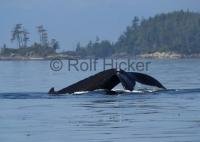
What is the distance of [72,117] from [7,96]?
10.6 meters

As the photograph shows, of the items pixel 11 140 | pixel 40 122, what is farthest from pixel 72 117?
pixel 11 140

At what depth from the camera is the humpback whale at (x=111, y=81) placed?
3366cm

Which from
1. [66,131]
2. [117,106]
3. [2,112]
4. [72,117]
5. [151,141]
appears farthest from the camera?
[117,106]

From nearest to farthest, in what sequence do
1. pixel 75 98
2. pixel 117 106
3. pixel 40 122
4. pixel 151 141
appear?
1. pixel 151 141
2. pixel 40 122
3. pixel 117 106
4. pixel 75 98

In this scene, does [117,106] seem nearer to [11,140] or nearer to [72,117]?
[72,117]

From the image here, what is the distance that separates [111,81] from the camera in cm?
3447

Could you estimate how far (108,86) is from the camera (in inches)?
1385

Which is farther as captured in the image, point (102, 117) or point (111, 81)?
point (111, 81)

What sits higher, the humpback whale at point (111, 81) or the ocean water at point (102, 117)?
the humpback whale at point (111, 81)

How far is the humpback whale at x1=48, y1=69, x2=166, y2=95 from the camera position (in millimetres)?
33656

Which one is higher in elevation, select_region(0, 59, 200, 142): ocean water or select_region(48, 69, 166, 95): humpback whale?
select_region(48, 69, 166, 95): humpback whale

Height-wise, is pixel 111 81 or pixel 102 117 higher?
pixel 111 81

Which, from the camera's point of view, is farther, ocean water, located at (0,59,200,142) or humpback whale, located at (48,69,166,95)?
humpback whale, located at (48,69,166,95)

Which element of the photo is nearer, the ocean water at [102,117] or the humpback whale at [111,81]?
the ocean water at [102,117]
